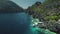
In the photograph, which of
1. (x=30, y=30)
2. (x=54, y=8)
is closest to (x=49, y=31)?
(x=30, y=30)

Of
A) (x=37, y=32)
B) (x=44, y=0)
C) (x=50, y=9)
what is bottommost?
(x=37, y=32)

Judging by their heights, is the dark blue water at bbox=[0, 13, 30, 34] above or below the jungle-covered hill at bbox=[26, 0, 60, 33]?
below

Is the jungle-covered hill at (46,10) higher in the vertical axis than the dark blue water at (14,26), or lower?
higher

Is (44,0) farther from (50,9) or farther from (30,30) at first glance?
(30,30)

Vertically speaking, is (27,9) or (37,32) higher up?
(27,9)

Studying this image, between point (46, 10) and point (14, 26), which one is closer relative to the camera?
point (14, 26)

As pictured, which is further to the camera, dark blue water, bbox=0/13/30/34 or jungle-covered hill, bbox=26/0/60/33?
jungle-covered hill, bbox=26/0/60/33

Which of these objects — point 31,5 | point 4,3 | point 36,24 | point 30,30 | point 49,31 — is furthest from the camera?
point 4,3

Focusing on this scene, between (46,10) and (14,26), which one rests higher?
(46,10)

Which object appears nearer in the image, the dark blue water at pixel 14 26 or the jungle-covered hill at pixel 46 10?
the dark blue water at pixel 14 26

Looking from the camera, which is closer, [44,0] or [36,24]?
[36,24]

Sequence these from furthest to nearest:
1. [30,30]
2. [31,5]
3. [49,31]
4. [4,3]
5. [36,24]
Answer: [4,3], [31,5], [36,24], [30,30], [49,31]
